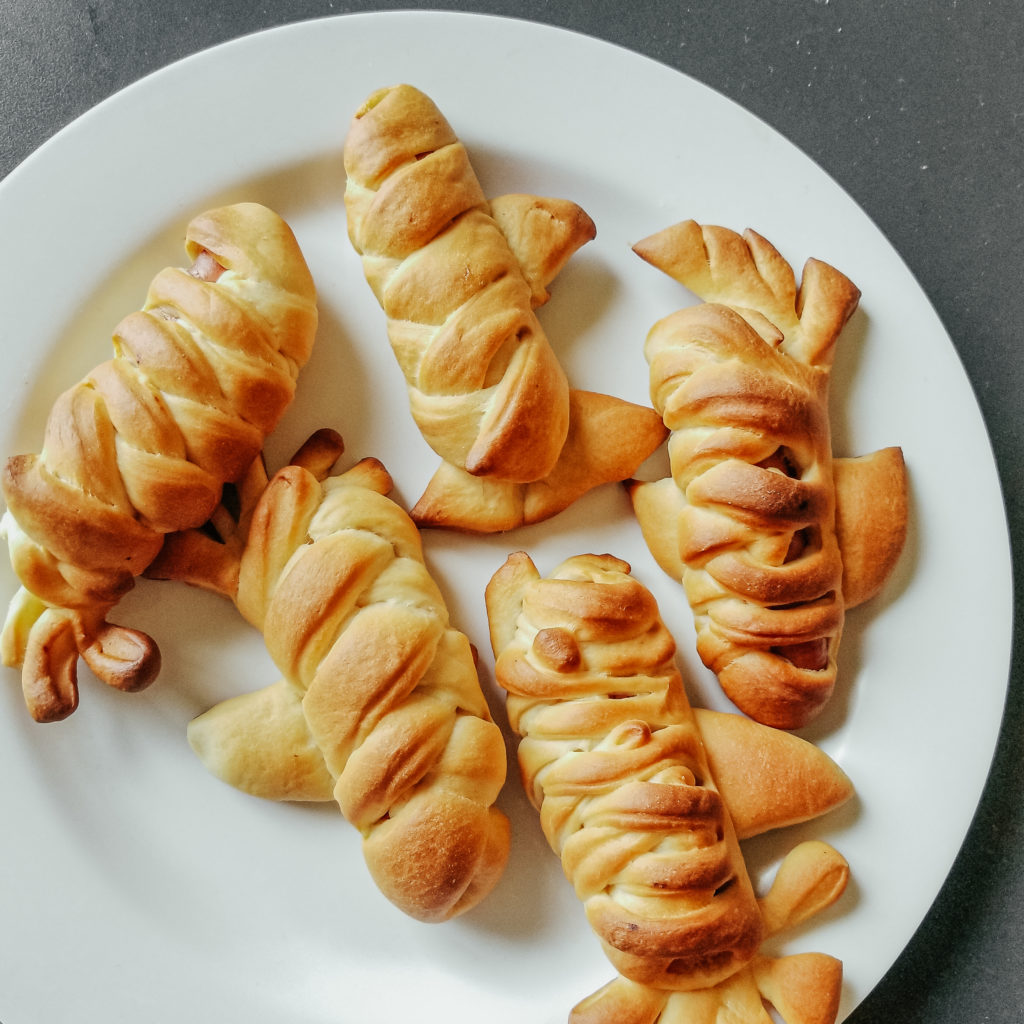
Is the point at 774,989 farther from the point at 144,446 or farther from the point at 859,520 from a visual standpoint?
the point at 144,446

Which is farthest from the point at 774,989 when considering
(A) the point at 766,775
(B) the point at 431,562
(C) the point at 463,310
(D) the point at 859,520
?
(C) the point at 463,310

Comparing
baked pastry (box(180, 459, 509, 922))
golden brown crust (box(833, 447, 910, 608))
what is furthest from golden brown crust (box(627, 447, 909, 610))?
baked pastry (box(180, 459, 509, 922))

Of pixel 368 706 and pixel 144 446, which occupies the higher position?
pixel 144 446

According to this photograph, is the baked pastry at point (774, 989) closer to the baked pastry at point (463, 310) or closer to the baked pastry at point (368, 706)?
the baked pastry at point (368, 706)

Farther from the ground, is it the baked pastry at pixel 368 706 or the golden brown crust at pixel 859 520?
the golden brown crust at pixel 859 520

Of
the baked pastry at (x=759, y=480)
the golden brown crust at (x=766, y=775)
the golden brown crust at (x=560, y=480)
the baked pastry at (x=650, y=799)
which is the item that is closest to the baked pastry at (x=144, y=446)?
the golden brown crust at (x=560, y=480)

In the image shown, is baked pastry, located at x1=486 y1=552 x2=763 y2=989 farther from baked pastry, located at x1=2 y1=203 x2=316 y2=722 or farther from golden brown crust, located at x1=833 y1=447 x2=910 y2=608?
baked pastry, located at x1=2 y1=203 x2=316 y2=722

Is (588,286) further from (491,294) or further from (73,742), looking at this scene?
(73,742)
